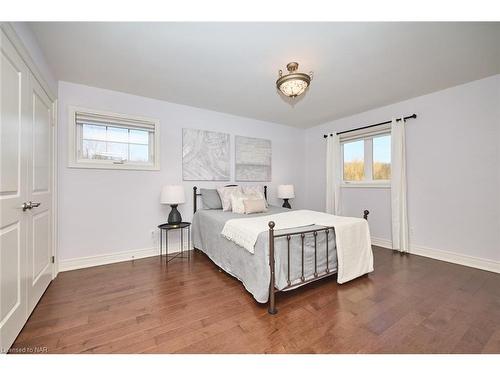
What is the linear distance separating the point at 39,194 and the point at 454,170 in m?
4.82

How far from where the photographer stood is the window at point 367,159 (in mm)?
3602

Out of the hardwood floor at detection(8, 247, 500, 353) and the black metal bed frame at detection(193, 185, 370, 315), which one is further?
the black metal bed frame at detection(193, 185, 370, 315)

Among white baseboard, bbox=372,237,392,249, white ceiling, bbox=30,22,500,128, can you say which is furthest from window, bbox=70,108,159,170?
white baseboard, bbox=372,237,392,249

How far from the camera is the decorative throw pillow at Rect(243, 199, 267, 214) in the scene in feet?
9.87

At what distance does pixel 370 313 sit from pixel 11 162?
2860 millimetres

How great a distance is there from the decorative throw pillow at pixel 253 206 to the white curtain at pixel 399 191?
6.95 ft

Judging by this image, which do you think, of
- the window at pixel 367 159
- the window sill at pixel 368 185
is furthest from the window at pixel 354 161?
the window sill at pixel 368 185

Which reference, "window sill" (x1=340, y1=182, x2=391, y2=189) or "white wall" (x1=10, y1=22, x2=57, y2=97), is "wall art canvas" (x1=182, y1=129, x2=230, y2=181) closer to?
"white wall" (x1=10, y1=22, x2=57, y2=97)

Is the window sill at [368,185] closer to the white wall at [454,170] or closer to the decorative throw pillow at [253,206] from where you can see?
the white wall at [454,170]

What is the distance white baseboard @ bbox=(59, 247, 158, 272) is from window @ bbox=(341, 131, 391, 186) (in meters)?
3.77

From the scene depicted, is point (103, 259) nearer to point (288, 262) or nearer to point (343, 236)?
point (288, 262)

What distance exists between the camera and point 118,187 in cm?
291
